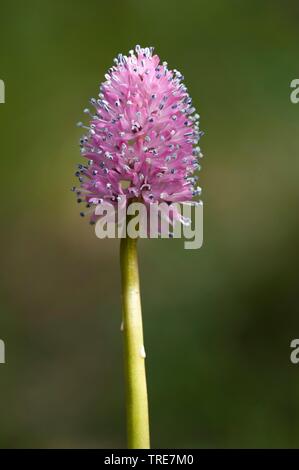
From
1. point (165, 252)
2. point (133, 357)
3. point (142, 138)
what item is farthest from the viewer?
point (165, 252)

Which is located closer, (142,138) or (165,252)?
(142,138)

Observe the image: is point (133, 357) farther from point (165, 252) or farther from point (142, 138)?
point (165, 252)

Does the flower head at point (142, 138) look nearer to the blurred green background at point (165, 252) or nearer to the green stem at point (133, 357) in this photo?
the green stem at point (133, 357)

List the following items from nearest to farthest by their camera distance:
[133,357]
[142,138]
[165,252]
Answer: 1. [133,357]
2. [142,138]
3. [165,252]

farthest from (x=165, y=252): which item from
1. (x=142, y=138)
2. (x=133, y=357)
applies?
Result: (x=133, y=357)

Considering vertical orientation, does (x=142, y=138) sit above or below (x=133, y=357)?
→ above

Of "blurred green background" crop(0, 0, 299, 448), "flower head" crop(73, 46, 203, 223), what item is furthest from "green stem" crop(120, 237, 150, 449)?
"blurred green background" crop(0, 0, 299, 448)
